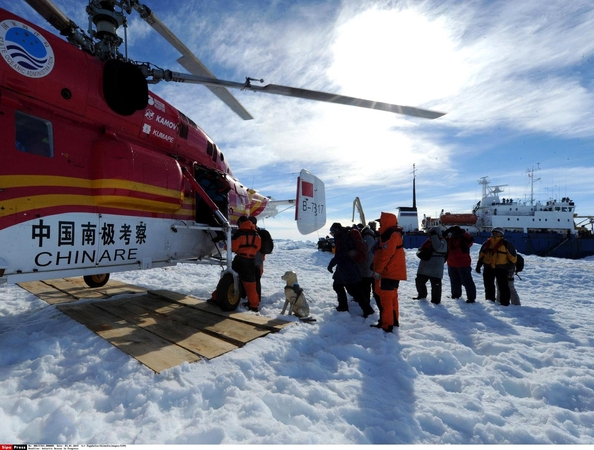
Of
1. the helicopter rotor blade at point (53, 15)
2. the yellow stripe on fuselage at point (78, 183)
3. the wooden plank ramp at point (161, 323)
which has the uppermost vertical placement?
the helicopter rotor blade at point (53, 15)

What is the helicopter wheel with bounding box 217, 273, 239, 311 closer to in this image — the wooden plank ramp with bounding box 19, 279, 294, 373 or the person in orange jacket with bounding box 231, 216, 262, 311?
the wooden plank ramp with bounding box 19, 279, 294, 373

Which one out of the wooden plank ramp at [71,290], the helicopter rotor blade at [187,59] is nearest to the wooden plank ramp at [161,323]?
the wooden plank ramp at [71,290]

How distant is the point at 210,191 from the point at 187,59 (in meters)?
2.86

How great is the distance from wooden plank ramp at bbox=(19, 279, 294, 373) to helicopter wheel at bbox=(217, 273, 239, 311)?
181 millimetres

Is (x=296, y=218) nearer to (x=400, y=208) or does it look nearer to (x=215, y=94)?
(x=215, y=94)

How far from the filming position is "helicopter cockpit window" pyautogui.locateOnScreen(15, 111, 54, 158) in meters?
3.55

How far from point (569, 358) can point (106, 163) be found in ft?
23.1

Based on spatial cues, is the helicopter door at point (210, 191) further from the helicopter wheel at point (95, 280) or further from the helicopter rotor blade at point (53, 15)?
the helicopter wheel at point (95, 280)

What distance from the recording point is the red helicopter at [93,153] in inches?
137

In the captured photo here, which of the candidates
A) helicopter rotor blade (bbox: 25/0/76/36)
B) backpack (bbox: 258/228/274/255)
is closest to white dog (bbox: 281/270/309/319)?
backpack (bbox: 258/228/274/255)

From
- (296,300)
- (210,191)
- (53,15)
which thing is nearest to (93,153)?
(53,15)

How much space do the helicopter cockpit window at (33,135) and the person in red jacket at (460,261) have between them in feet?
27.5

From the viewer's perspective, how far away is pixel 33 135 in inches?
145

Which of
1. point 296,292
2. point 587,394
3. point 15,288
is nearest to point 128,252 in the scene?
point 296,292
